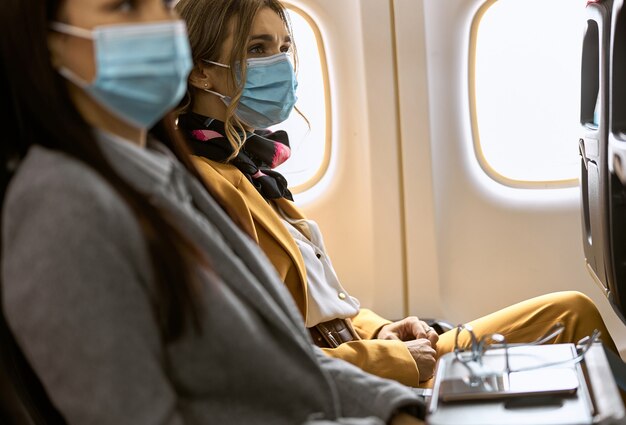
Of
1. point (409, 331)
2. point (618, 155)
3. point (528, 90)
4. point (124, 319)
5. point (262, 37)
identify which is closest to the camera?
point (124, 319)

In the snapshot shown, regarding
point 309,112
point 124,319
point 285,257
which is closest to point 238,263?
point 124,319

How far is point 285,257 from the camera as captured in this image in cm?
245

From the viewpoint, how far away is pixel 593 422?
1.46m

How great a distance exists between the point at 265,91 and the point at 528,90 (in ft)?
5.18

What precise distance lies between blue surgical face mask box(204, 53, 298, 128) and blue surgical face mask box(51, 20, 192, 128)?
1129 mm

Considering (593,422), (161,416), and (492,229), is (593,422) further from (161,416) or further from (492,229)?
(492,229)

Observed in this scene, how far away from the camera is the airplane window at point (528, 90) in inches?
146

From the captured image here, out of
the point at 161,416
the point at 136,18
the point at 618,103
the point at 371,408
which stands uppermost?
the point at 136,18

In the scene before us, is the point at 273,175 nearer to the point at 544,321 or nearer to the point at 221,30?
the point at 221,30

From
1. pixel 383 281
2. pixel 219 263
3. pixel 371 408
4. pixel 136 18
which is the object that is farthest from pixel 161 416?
pixel 383 281

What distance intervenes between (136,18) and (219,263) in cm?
42

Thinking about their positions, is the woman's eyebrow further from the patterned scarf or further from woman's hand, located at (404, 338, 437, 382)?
woman's hand, located at (404, 338, 437, 382)

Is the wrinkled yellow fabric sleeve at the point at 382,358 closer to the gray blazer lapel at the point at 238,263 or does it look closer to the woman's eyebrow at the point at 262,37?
the gray blazer lapel at the point at 238,263

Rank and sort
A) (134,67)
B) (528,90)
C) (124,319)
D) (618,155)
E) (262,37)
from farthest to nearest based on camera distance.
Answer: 1. (528,90)
2. (262,37)
3. (618,155)
4. (134,67)
5. (124,319)
